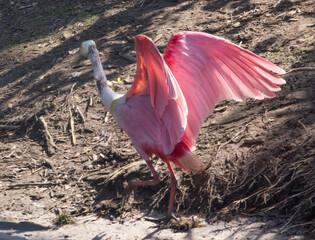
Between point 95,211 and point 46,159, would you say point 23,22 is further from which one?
point 95,211

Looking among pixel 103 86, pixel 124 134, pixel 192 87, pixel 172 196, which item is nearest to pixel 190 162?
pixel 172 196

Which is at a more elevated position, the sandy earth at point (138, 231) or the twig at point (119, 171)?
the twig at point (119, 171)

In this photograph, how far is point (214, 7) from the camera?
802cm

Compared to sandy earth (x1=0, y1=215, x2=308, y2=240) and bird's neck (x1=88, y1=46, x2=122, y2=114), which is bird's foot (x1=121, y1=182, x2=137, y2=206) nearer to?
sandy earth (x1=0, y1=215, x2=308, y2=240)

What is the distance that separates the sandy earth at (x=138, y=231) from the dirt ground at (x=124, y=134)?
99mm

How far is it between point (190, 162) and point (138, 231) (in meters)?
0.76

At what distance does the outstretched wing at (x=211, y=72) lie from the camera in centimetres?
432

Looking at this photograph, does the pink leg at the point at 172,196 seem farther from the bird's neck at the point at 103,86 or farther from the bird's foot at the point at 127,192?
the bird's neck at the point at 103,86

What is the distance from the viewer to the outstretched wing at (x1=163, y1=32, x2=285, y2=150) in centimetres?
432

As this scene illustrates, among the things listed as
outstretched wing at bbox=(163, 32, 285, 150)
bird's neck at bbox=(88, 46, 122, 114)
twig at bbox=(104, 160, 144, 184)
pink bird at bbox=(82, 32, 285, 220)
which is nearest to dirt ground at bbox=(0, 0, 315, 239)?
twig at bbox=(104, 160, 144, 184)

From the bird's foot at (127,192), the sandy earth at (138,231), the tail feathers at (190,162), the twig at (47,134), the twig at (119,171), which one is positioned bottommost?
the sandy earth at (138,231)

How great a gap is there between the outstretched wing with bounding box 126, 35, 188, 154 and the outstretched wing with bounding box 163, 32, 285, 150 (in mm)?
295

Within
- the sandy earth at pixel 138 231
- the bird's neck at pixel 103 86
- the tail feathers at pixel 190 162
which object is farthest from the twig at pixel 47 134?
the tail feathers at pixel 190 162

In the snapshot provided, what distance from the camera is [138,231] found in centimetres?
438
